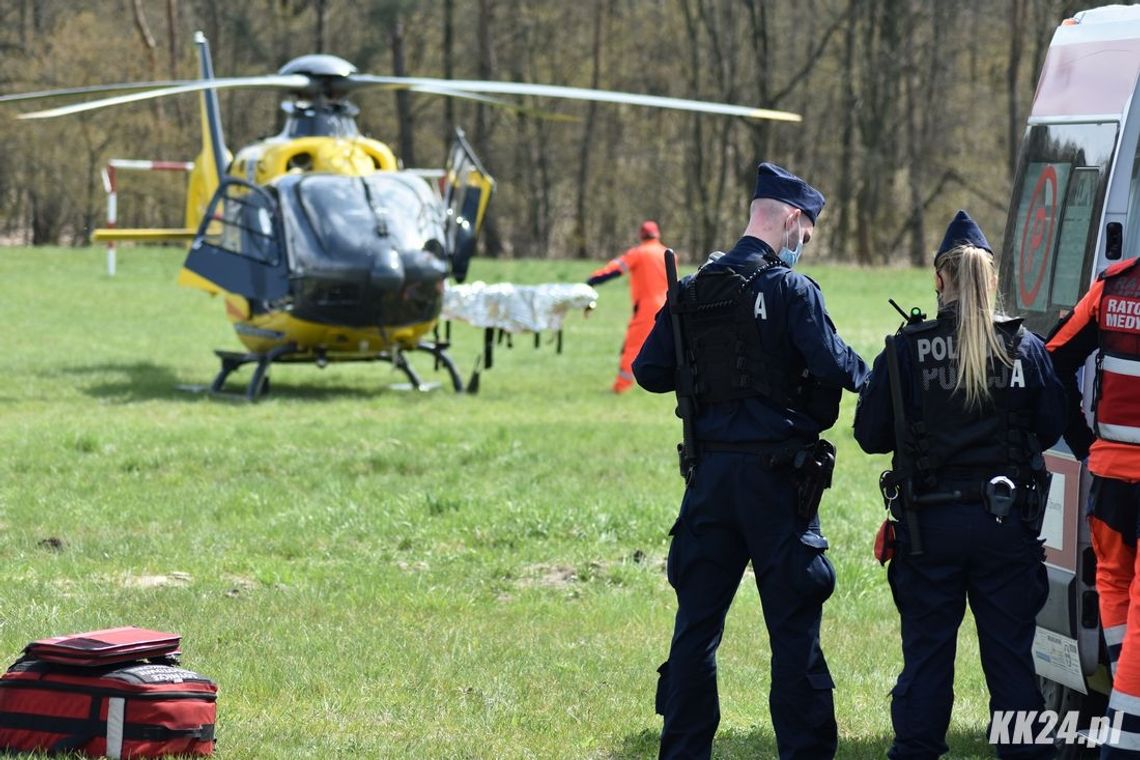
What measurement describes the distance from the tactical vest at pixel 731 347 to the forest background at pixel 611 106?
44574 millimetres

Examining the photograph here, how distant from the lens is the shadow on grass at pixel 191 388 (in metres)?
18.1

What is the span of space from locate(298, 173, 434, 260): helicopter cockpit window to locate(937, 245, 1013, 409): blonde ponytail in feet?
42.5

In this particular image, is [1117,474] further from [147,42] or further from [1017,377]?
[147,42]

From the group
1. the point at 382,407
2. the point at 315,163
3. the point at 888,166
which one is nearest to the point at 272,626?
the point at 382,407

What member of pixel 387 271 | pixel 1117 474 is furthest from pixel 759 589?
pixel 387 271

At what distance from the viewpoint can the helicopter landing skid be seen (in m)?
17.8

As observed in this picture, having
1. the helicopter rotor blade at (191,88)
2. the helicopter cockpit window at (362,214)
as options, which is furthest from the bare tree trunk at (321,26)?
the helicopter cockpit window at (362,214)

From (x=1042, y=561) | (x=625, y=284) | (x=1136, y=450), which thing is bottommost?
(x=625, y=284)

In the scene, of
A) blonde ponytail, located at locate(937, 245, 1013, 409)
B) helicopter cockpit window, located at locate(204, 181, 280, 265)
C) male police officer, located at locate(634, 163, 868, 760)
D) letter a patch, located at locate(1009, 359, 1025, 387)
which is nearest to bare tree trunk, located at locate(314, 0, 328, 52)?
helicopter cockpit window, located at locate(204, 181, 280, 265)

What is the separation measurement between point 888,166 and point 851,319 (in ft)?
76.2

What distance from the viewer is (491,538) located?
10.1 m

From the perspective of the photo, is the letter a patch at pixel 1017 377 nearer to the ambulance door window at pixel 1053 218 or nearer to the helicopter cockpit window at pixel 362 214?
the ambulance door window at pixel 1053 218

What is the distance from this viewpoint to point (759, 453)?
5164mm

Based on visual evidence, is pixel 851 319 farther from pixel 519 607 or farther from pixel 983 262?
pixel 983 262
